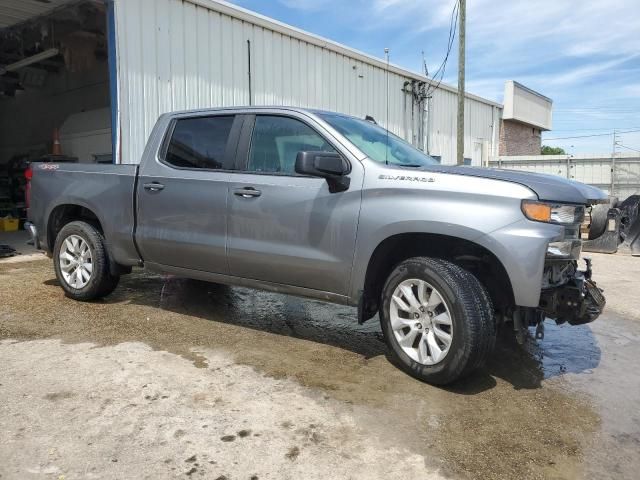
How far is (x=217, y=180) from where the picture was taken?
447 centimetres

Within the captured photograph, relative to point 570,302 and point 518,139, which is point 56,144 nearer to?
point 570,302

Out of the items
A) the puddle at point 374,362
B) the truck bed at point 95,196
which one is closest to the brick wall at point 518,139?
the puddle at point 374,362

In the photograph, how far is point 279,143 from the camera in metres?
4.31

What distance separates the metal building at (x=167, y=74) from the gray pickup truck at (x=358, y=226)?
187 inches

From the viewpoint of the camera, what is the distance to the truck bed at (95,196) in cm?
510

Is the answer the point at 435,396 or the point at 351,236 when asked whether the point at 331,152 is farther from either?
the point at 435,396

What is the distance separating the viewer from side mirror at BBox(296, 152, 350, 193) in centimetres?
365

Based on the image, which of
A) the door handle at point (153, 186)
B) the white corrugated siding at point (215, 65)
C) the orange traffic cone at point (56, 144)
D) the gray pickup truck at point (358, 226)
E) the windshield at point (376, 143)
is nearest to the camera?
the gray pickup truck at point (358, 226)

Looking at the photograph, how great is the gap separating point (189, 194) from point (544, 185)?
9.31ft

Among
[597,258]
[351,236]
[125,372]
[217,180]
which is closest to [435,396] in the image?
[351,236]

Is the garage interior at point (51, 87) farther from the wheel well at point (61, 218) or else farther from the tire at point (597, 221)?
the tire at point (597, 221)

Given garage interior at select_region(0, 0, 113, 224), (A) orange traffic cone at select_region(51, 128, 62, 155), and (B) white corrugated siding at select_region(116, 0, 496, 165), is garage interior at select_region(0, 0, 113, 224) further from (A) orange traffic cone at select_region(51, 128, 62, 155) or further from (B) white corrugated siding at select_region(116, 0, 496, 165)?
(B) white corrugated siding at select_region(116, 0, 496, 165)

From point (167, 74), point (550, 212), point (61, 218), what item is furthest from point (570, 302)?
point (167, 74)

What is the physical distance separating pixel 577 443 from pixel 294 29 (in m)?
11.0
